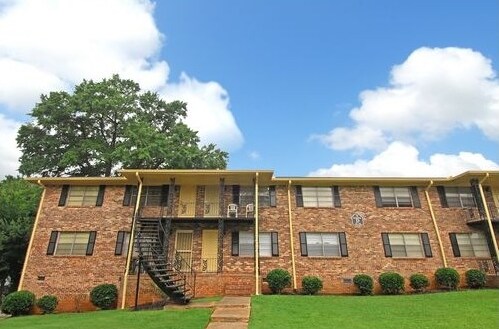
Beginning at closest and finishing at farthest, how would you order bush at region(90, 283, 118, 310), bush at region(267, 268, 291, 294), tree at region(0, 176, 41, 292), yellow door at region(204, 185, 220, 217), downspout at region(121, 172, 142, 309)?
downspout at region(121, 172, 142, 309), bush at region(90, 283, 118, 310), bush at region(267, 268, 291, 294), yellow door at region(204, 185, 220, 217), tree at region(0, 176, 41, 292)

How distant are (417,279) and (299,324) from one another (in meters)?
10.0

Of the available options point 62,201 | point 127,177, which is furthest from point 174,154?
point 62,201

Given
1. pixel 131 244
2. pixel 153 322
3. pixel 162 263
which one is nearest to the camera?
pixel 153 322

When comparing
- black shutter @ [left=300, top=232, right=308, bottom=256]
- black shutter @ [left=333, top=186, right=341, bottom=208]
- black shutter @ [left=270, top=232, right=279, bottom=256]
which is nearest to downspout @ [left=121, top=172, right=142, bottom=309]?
black shutter @ [left=270, top=232, right=279, bottom=256]

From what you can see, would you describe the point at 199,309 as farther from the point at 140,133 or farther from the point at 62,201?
the point at 140,133

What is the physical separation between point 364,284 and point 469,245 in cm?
649

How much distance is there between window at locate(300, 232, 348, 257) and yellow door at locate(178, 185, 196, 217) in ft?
19.8

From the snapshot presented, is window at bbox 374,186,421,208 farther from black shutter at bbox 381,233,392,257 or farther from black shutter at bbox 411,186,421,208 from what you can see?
black shutter at bbox 381,233,392,257

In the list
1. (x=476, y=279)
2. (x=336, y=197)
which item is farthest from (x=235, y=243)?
(x=476, y=279)

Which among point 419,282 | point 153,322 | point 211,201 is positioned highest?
point 211,201

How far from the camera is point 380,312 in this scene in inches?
395

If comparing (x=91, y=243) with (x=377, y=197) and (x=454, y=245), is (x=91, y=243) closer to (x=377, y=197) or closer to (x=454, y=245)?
(x=377, y=197)

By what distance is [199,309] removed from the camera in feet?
36.3

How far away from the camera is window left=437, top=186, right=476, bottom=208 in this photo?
60.6 feet
